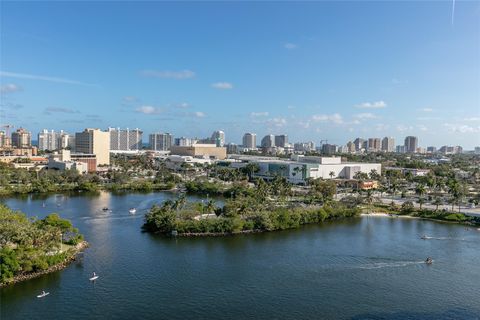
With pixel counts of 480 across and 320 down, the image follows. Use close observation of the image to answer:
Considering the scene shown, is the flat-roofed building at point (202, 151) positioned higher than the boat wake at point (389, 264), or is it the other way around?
the flat-roofed building at point (202, 151)

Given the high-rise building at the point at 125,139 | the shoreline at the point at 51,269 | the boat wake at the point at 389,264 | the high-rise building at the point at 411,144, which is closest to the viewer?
the shoreline at the point at 51,269

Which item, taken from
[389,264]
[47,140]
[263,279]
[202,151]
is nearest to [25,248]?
[263,279]

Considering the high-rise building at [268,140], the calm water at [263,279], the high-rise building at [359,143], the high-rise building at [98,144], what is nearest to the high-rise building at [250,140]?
the high-rise building at [268,140]

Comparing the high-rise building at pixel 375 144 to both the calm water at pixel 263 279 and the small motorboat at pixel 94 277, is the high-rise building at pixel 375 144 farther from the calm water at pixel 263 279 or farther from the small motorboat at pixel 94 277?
the small motorboat at pixel 94 277

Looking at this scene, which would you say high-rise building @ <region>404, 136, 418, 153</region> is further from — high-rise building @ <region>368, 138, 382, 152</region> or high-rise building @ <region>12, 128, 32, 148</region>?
high-rise building @ <region>12, 128, 32, 148</region>

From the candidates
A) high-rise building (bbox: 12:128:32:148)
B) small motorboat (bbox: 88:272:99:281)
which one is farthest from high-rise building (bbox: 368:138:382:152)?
small motorboat (bbox: 88:272:99:281)
